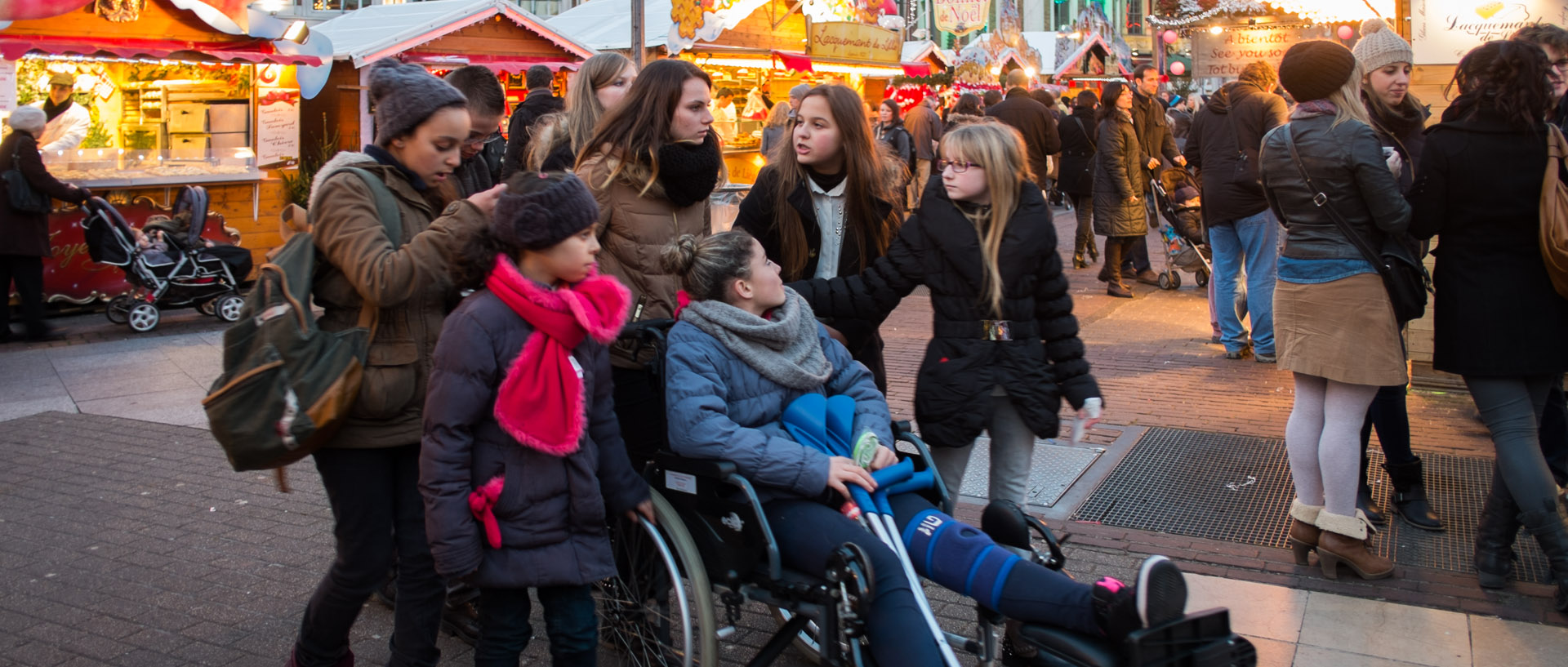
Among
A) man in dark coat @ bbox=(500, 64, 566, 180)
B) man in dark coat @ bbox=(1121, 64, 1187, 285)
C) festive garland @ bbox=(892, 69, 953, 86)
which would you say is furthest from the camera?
festive garland @ bbox=(892, 69, 953, 86)

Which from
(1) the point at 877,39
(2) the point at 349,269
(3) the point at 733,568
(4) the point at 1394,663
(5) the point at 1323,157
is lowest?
(4) the point at 1394,663

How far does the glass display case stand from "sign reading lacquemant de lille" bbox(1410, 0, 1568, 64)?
9.32m

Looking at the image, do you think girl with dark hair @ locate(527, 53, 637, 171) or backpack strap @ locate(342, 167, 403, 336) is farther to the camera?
girl with dark hair @ locate(527, 53, 637, 171)

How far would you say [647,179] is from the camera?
392 centimetres

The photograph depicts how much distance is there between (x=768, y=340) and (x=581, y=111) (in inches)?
58.6

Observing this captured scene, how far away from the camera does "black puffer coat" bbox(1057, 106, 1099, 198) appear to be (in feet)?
41.9

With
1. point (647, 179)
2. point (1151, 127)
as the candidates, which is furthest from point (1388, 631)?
point (1151, 127)

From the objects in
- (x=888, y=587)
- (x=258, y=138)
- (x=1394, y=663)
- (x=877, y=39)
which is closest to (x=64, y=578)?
(x=888, y=587)

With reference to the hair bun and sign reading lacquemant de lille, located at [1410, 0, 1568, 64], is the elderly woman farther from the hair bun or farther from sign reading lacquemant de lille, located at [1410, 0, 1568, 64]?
sign reading lacquemant de lille, located at [1410, 0, 1568, 64]

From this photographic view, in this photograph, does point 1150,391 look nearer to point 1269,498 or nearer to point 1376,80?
point 1269,498

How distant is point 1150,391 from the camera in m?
7.51

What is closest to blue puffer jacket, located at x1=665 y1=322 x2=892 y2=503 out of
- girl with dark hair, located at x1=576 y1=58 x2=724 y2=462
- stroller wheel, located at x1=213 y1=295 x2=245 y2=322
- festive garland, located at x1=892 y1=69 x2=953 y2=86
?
girl with dark hair, located at x1=576 y1=58 x2=724 y2=462

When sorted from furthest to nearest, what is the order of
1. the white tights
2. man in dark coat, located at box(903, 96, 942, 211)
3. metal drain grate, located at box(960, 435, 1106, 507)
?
man in dark coat, located at box(903, 96, 942, 211) < metal drain grate, located at box(960, 435, 1106, 507) < the white tights

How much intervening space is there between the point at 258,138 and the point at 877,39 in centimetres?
1100
